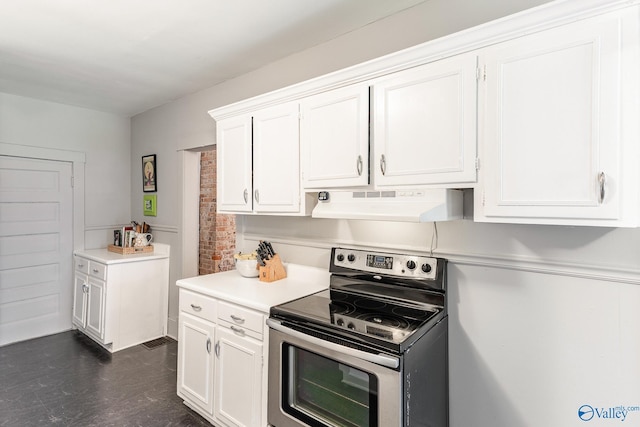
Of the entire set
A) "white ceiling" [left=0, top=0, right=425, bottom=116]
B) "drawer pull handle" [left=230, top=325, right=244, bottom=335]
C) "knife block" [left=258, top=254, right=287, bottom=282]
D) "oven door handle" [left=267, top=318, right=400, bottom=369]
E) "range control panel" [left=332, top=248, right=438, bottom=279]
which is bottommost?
"drawer pull handle" [left=230, top=325, right=244, bottom=335]

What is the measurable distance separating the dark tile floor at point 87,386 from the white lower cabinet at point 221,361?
254 millimetres

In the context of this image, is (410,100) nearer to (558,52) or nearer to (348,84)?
(348,84)

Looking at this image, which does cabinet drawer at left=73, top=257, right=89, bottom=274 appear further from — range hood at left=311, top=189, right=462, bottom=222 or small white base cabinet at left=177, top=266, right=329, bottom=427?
range hood at left=311, top=189, right=462, bottom=222

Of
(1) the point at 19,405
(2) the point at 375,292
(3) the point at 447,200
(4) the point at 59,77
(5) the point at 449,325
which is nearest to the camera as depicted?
(3) the point at 447,200

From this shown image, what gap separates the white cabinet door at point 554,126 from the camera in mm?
1194

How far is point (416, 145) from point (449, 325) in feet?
3.22

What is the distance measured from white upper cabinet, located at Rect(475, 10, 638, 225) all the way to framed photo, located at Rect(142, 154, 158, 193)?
372cm

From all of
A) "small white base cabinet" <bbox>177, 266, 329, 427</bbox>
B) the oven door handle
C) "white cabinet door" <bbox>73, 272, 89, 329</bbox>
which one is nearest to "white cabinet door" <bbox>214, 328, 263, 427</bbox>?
"small white base cabinet" <bbox>177, 266, 329, 427</bbox>

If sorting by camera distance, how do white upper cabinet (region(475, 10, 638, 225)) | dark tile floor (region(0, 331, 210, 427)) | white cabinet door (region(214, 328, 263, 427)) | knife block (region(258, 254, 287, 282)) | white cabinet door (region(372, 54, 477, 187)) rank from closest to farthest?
1. white upper cabinet (region(475, 10, 638, 225))
2. white cabinet door (region(372, 54, 477, 187))
3. white cabinet door (region(214, 328, 263, 427))
4. dark tile floor (region(0, 331, 210, 427))
5. knife block (region(258, 254, 287, 282))

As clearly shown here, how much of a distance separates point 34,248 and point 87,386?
1.90 meters

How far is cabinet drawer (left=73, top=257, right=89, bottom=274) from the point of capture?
12.3 ft

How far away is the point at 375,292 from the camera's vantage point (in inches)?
79.0

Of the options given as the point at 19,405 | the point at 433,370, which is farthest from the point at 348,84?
the point at 19,405

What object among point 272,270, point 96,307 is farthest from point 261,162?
point 96,307
